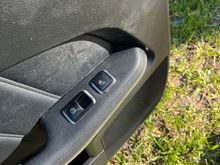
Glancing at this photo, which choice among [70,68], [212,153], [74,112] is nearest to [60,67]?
[70,68]

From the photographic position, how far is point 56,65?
107 cm

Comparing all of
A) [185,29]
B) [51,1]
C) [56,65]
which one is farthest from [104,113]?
[185,29]

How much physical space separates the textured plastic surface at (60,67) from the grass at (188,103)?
701 mm

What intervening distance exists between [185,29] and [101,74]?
1012 millimetres

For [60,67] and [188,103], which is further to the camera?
[188,103]

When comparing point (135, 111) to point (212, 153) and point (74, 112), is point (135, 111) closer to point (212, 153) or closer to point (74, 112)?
point (74, 112)

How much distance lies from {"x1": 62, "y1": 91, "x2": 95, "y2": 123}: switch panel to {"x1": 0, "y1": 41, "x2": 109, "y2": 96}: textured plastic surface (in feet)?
0.11

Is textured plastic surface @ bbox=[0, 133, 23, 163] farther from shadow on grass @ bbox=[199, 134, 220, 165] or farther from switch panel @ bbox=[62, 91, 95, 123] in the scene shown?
shadow on grass @ bbox=[199, 134, 220, 165]

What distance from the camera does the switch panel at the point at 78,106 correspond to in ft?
3.81

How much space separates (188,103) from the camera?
190 cm

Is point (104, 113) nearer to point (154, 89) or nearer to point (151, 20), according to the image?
point (151, 20)

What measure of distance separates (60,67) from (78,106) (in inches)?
5.1

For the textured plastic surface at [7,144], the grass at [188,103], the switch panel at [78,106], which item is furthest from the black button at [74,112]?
the grass at [188,103]

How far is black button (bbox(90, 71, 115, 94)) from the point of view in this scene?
1181mm
